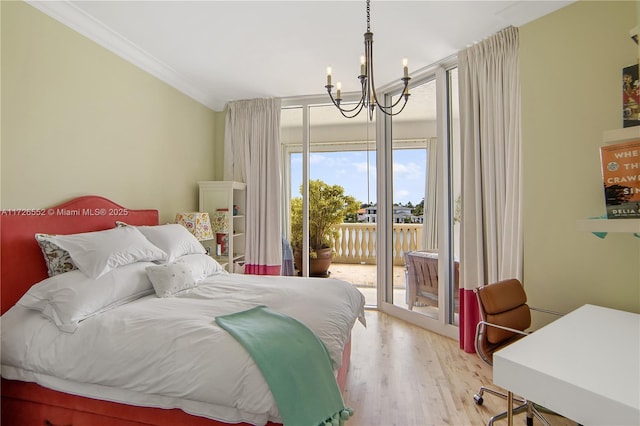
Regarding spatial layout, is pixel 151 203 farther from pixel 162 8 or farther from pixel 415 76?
pixel 415 76

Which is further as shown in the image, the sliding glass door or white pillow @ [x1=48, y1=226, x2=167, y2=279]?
the sliding glass door

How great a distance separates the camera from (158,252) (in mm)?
2490

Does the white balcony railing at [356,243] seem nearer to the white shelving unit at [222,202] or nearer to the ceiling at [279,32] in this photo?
the white shelving unit at [222,202]

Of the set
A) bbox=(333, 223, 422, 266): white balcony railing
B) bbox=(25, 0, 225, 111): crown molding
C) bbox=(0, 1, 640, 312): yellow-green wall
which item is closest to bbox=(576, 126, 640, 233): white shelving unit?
bbox=(0, 1, 640, 312): yellow-green wall

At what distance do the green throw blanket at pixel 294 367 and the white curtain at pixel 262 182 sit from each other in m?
2.59

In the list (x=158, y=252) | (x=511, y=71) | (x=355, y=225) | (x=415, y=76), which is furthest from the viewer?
(x=355, y=225)

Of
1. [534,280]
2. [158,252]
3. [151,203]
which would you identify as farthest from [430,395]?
[151,203]

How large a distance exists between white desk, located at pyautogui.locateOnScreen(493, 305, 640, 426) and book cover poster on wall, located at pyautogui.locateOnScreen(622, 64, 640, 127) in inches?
42.4

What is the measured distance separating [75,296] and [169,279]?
1.85 feet

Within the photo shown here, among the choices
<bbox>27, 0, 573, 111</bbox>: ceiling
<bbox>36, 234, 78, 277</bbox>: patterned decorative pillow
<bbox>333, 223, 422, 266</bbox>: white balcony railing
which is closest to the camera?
<bbox>36, 234, 78, 277</bbox>: patterned decorative pillow

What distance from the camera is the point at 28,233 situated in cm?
212

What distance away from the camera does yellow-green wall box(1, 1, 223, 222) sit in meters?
2.09

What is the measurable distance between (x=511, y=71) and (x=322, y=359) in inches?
104

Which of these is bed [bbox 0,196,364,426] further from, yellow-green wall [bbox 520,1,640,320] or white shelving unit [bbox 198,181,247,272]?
white shelving unit [bbox 198,181,247,272]
